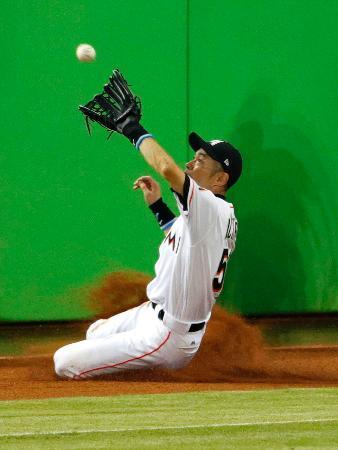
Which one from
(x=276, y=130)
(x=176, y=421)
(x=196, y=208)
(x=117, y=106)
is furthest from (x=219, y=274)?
(x=276, y=130)

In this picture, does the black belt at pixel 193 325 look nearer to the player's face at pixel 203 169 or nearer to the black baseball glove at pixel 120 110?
the player's face at pixel 203 169

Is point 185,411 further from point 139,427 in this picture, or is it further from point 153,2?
point 153,2

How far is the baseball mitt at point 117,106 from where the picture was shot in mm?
5410

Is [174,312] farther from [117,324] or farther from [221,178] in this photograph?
[221,178]

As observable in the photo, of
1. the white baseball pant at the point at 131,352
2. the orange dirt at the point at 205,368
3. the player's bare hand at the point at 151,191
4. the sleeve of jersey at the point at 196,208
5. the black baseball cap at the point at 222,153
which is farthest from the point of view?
the player's bare hand at the point at 151,191

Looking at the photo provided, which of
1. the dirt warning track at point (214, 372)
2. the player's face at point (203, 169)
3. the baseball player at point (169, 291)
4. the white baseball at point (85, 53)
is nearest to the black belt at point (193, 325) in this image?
the baseball player at point (169, 291)

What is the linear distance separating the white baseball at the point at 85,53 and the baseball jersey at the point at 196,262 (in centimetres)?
130

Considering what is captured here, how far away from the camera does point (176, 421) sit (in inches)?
171

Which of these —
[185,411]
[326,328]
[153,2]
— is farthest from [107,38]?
[185,411]

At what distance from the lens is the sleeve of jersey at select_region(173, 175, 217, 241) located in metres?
5.20

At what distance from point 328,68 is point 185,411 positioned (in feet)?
12.3

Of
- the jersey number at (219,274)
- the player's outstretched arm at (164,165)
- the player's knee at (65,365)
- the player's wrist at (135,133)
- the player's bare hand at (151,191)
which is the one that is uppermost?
the player's wrist at (135,133)

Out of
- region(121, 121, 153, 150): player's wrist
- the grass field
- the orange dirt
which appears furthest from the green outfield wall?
the grass field

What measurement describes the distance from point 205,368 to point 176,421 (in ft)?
6.38
